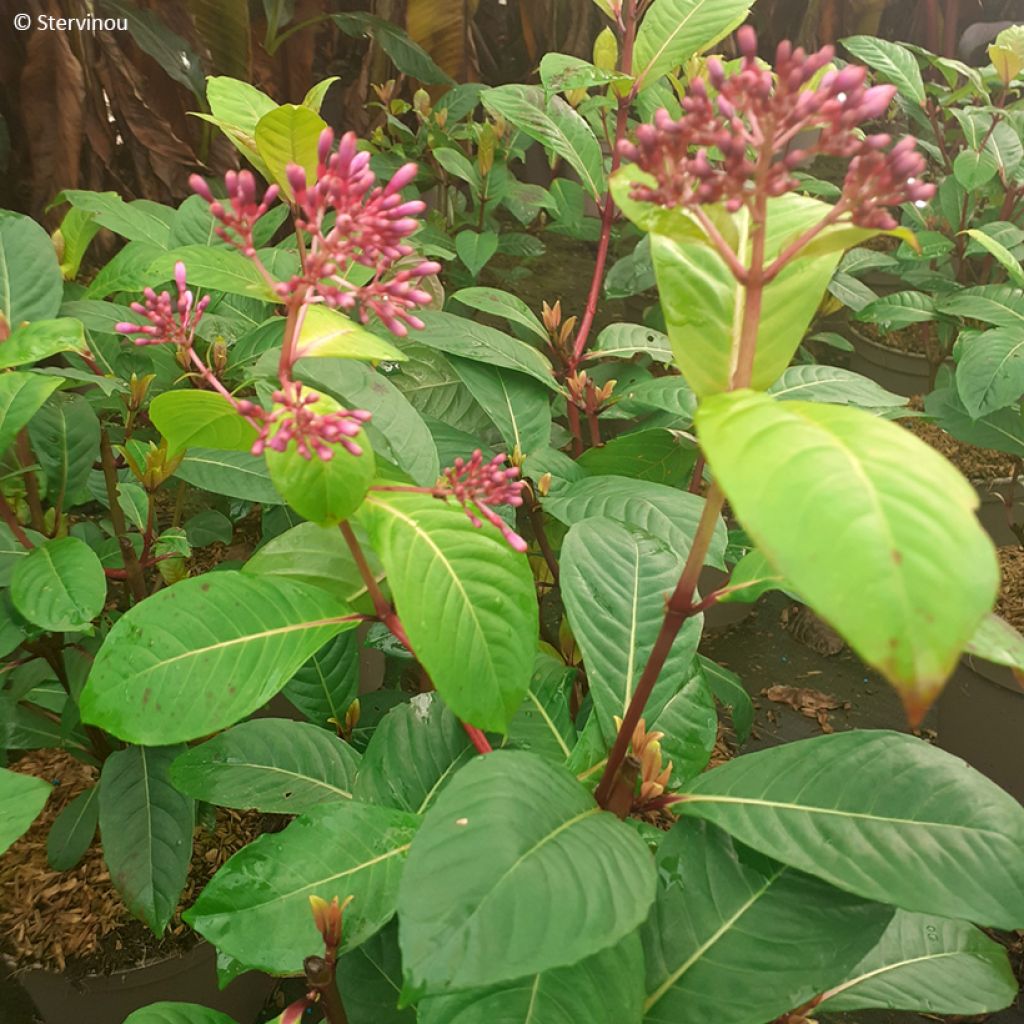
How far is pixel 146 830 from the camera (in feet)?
3.42

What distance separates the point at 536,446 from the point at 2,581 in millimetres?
651

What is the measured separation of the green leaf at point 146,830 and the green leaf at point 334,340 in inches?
26.1

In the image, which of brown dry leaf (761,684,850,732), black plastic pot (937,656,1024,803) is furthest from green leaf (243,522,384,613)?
brown dry leaf (761,684,850,732)

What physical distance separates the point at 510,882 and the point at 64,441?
804mm

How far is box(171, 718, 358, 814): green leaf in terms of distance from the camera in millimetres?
853

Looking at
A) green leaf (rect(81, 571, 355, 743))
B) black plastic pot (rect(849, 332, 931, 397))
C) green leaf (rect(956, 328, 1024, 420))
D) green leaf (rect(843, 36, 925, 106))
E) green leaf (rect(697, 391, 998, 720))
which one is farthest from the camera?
black plastic pot (rect(849, 332, 931, 397))

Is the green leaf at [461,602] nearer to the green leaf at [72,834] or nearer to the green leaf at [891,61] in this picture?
the green leaf at [72,834]

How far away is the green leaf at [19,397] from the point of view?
780 mm

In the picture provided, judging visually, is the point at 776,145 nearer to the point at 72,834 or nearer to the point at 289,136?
the point at 289,136

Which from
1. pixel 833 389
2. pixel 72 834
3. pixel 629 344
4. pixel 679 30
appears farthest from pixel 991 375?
pixel 72 834

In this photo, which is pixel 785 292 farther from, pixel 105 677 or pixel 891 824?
pixel 105 677

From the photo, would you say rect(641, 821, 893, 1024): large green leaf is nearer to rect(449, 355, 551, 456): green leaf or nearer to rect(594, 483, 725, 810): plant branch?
rect(594, 483, 725, 810): plant branch

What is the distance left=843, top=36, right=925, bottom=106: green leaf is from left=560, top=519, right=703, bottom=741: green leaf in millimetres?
1544

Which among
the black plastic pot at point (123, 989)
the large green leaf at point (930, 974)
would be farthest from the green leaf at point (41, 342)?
the large green leaf at point (930, 974)
